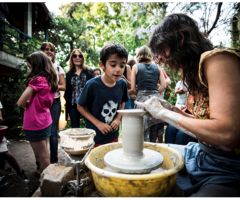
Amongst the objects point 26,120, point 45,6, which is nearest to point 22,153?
point 26,120

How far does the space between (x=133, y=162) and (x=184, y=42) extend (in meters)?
0.95

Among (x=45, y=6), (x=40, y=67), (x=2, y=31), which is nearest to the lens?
(x=40, y=67)

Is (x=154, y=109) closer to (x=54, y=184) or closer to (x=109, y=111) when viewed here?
(x=54, y=184)

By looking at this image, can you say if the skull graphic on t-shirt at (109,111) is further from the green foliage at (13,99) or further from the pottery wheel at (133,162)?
the green foliage at (13,99)

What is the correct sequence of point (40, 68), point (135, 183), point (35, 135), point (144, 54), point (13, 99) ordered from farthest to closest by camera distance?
point (13, 99) < point (144, 54) < point (40, 68) < point (35, 135) < point (135, 183)

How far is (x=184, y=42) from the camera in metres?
1.14

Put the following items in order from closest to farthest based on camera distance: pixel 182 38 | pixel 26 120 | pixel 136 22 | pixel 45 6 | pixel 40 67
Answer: pixel 182 38, pixel 26 120, pixel 40 67, pixel 136 22, pixel 45 6

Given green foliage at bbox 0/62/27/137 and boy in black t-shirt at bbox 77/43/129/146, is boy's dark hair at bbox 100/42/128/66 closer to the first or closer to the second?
boy in black t-shirt at bbox 77/43/129/146

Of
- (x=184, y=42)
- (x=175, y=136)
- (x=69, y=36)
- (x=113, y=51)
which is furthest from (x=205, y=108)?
(x=69, y=36)

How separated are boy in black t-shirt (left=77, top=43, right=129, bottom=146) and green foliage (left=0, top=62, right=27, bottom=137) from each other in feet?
13.9

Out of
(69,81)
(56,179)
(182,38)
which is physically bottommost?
(56,179)

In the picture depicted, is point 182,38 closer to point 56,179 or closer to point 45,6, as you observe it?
point 56,179

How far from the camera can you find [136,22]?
248 inches

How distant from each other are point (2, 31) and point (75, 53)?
3.60 m
